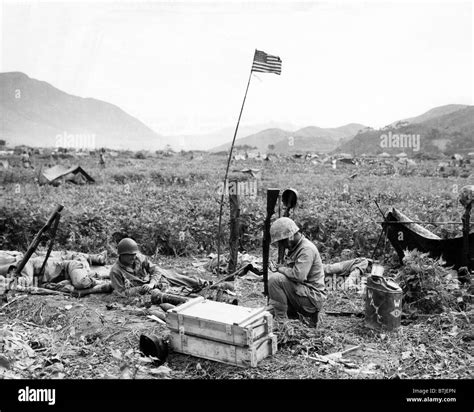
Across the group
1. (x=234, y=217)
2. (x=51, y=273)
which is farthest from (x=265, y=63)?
(x=51, y=273)

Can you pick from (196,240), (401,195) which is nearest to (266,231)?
(196,240)

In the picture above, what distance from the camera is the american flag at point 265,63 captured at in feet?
25.3

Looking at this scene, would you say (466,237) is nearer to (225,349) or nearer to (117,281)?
(225,349)

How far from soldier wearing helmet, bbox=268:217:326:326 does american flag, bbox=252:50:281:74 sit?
10.9 ft

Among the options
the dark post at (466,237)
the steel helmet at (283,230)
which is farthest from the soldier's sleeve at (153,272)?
the dark post at (466,237)

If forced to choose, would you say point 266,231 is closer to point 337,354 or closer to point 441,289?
point 337,354

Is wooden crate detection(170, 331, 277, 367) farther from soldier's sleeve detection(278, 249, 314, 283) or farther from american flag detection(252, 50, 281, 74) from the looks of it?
american flag detection(252, 50, 281, 74)

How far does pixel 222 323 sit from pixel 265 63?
485 centimetres

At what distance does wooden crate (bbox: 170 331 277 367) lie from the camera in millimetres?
4504

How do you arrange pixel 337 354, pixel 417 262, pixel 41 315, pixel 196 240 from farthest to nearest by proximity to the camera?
pixel 196 240 → pixel 417 262 → pixel 41 315 → pixel 337 354

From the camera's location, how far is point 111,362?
4.72m

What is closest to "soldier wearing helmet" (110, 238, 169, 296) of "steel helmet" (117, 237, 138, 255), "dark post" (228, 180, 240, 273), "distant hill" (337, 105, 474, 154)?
"steel helmet" (117, 237, 138, 255)

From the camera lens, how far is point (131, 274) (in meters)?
6.84

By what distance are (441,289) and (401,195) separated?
9421 mm
